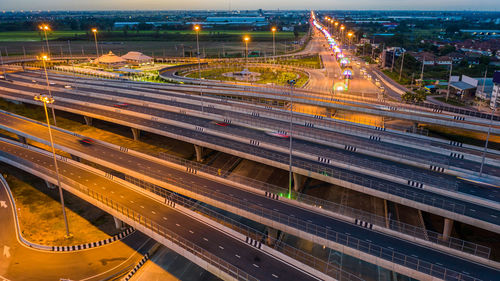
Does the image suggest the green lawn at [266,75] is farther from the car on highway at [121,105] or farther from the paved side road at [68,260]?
the paved side road at [68,260]

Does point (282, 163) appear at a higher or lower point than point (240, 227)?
higher

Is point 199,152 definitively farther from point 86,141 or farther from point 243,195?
point 243,195

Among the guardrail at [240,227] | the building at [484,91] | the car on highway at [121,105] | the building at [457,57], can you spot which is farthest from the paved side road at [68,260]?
the building at [457,57]

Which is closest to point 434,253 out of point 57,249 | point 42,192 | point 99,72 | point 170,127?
point 57,249

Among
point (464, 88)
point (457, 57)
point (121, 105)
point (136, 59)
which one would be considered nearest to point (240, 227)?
point (121, 105)

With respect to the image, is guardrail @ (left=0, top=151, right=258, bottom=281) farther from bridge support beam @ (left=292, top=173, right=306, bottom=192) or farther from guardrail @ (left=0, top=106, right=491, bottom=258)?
bridge support beam @ (left=292, top=173, right=306, bottom=192)

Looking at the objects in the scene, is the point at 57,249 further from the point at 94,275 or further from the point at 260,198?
the point at 260,198
